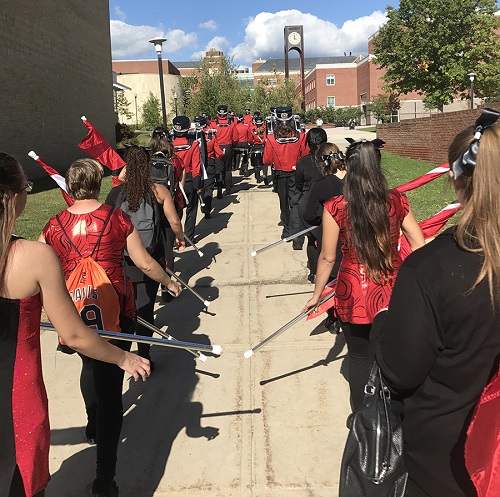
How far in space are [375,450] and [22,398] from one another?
4.07 feet

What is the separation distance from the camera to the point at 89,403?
10.6 ft

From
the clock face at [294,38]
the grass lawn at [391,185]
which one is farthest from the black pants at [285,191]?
the clock face at [294,38]

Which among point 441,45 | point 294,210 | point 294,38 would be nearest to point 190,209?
point 294,210

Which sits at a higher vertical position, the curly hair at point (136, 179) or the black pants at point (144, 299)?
the curly hair at point (136, 179)

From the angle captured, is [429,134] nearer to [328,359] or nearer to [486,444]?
[328,359]

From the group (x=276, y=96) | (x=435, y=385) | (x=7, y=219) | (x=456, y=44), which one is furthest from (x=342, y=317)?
(x=456, y=44)

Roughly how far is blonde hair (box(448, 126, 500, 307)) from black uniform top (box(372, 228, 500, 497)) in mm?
26

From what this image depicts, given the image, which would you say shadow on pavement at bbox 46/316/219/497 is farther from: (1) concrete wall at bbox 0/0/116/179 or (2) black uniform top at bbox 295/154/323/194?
(1) concrete wall at bbox 0/0/116/179

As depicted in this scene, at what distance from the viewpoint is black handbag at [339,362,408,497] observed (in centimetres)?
163

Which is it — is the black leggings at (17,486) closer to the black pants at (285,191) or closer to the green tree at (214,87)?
the black pants at (285,191)

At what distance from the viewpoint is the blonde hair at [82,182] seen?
3.10 meters

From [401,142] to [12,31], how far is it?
17007 mm

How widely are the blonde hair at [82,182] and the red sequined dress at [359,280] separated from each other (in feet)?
4.81

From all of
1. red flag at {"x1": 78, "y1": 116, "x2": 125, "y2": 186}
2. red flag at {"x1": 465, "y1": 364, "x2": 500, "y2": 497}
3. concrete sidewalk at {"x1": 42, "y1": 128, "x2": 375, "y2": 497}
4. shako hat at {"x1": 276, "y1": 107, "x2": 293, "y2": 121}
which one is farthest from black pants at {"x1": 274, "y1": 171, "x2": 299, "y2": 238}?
red flag at {"x1": 465, "y1": 364, "x2": 500, "y2": 497}
